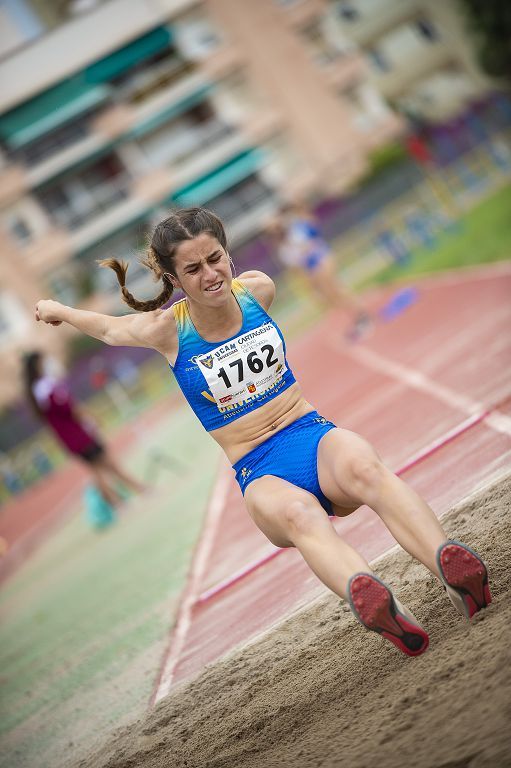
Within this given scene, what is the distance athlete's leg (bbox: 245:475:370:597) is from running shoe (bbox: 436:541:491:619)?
263 millimetres

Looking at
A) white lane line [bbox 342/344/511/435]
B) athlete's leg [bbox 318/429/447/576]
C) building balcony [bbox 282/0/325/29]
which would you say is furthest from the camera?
building balcony [bbox 282/0/325/29]

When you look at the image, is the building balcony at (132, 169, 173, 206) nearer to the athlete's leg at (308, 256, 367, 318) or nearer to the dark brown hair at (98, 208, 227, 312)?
the athlete's leg at (308, 256, 367, 318)


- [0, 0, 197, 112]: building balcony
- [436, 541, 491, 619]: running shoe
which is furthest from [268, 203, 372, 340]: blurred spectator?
[0, 0, 197, 112]: building balcony

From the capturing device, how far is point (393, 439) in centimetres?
Answer: 674

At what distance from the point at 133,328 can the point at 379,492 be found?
4.33ft

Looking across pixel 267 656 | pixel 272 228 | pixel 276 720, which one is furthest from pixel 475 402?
pixel 272 228

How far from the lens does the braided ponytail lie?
3.78 m

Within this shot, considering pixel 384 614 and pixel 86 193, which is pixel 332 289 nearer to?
pixel 384 614

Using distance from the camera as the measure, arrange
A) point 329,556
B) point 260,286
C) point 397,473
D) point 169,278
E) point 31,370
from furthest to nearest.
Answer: point 31,370 < point 397,473 < point 260,286 < point 169,278 < point 329,556

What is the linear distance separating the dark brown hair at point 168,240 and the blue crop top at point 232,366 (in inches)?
5.2

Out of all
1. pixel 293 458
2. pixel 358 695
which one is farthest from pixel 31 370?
pixel 358 695

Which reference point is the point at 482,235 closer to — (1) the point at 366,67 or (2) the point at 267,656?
(2) the point at 267,656

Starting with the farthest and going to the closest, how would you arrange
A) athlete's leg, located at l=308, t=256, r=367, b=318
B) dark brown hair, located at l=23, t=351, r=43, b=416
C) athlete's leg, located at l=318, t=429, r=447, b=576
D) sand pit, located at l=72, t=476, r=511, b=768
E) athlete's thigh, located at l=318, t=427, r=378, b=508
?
1. athlete's leg, located at l=308, t=256, r=367, b=318
2. dark brown hair, located at l=23, t=351, r=43, b=416
3. athlete's thigh, located at l=318, t=427, r=378, b=508
4. athlete's leg, located at l=318, t=429, r=447, b=576
5. sand pit, located at l=72, t=476, r=511, b=768

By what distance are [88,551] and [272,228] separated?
226 inches
